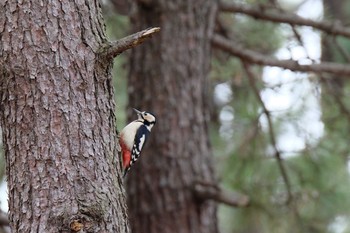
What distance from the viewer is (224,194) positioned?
4.89 m

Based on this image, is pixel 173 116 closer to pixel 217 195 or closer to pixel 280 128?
pixel 217 195

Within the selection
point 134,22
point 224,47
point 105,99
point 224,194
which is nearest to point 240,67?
point 224,47

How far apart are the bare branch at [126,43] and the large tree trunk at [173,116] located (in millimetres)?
2252

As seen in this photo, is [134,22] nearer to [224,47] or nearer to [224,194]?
[224,47]

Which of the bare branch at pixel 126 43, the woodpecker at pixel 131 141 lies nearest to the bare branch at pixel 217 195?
the woodpecker at pixel 131 141

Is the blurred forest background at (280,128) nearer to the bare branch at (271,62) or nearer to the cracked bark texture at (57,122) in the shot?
the bare branch at (271,62)

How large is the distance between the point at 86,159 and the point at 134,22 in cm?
272

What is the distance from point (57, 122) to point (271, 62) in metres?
2.86

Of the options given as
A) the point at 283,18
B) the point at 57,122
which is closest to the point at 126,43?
the point at 57,122

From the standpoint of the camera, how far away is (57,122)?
2742mm

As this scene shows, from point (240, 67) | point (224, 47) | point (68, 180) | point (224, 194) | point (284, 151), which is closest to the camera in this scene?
point (68, 180)

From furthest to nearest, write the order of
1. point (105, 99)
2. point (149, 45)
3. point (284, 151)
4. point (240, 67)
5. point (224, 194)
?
point (240, 67) < point (284, 151) < point (149, 45) < point (224, 194) < point (105, 99)

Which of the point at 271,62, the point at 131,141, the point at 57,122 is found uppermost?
the point at 271,62

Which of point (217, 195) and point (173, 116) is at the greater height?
point (173, 116)
